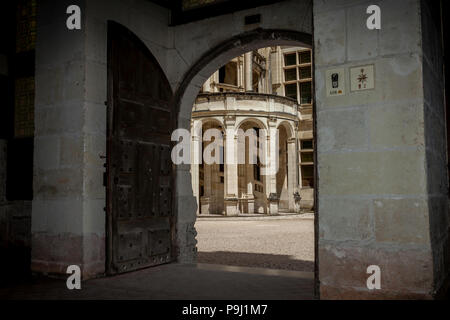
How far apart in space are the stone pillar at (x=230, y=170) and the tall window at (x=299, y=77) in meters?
7.07

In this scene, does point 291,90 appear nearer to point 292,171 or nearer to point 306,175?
point 306,175

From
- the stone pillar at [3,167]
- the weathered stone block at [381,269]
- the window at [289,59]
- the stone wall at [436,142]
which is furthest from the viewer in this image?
the window at [289,59]

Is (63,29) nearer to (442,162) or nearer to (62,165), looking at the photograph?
(62,165)

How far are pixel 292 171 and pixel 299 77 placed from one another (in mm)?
6499

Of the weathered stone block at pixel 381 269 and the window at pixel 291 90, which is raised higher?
the window at pixel 291 90

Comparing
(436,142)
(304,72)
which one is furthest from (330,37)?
(304,72)

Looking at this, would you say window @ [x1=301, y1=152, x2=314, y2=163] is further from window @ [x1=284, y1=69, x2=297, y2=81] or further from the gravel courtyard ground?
the gravel courtyard ground

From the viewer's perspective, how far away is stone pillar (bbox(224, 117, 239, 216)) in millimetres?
19656

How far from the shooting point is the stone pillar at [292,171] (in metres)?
22.0

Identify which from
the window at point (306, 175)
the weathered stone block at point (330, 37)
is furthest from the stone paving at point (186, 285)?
the window at point (306, 175)

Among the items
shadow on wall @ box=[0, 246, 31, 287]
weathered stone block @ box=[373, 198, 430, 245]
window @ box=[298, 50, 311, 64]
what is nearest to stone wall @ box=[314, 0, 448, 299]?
weathered stone block @ box=[373, 198, 430, 245]

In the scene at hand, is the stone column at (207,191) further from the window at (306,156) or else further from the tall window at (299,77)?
the tall window at (299,77)

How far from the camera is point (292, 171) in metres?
22.0
